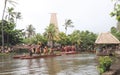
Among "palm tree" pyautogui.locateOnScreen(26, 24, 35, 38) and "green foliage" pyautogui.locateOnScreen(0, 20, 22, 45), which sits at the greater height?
"palm tree" pyautogui.locateOnScreen(26, 24, 35, 38)

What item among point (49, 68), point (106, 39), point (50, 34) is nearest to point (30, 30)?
point (50, 34)

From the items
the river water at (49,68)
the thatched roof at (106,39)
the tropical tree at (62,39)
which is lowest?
the river water at (49,68)

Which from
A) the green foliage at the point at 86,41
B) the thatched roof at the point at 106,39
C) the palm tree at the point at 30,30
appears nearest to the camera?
the thatched roof at the point at 106,39

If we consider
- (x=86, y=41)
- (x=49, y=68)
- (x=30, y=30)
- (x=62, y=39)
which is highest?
(x=30, y=30)

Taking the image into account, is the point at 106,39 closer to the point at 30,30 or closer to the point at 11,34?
the point at 11,34

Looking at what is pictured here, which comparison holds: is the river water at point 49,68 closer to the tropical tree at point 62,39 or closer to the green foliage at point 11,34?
the green foliage at point 11,34

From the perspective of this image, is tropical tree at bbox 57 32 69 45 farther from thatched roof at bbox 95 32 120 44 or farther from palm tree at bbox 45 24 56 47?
thatched roof at bbox 95 32 120 44

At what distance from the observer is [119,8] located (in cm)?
1711

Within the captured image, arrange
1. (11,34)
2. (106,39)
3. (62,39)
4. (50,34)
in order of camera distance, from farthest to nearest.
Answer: (62,39)
(50,34)
(11,34)
(106,39)

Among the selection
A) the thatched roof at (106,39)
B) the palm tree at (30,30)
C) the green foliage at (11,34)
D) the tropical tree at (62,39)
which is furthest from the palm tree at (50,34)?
the palm tree at (30,30)

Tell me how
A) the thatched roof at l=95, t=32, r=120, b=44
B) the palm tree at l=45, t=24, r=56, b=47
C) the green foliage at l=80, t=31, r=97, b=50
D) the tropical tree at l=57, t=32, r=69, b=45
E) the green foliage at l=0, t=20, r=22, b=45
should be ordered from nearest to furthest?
the thatched roof at l=95, t=32, r=120, b=44 < the green foliage at l=0, t=20, r=22, b=45 < the palm tree at l=45, t=24, r=56, b=47 < the tropical tree at l=57, t=32, r=69, b=45 < the green foliage at l=80, t=31, r=97, b=50

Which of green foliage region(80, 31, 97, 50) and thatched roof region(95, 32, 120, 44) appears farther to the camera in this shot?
green foliage region(80, 31, 97, 50)

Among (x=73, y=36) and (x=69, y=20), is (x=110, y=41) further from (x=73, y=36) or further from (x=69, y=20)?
(x=69, y=20)

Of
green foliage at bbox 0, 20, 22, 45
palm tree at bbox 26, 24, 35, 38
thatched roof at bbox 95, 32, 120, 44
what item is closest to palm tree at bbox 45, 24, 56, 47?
green foliage at bbox 0, 20, 22, 45
